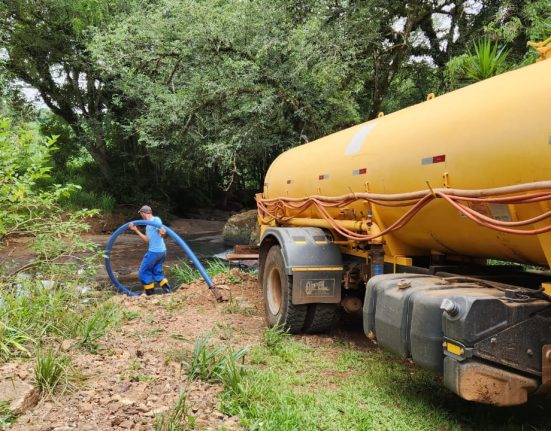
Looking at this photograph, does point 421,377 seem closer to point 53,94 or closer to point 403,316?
point 403,316

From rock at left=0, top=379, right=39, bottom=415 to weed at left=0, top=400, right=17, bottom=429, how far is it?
0.02 meters

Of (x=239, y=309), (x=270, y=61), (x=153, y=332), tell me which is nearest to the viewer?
(x=153, y=332)

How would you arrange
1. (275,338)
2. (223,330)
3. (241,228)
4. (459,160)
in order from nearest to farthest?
(459,160) < (275,338) < (223,330) < (241,228)

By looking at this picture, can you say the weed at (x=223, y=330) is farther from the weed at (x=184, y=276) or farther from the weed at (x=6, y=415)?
the weed at (x=184, y=276)

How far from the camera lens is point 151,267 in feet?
29.2

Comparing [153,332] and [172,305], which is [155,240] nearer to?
[172,305]

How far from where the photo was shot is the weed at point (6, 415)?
2.95m

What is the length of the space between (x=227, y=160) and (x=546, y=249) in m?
11.1

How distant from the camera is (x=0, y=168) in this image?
5.51m

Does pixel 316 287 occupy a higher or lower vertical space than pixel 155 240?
lower

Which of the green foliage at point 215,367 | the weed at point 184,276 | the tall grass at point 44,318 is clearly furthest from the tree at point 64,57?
the green foliage at point 215,367

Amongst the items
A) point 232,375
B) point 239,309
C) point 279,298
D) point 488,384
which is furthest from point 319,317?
point 488,384

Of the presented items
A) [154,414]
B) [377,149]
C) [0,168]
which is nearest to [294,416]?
[154,414]

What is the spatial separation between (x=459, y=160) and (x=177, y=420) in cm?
264
